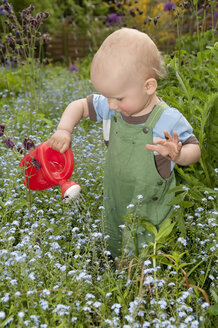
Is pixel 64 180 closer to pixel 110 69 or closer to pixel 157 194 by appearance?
pixel 157 194

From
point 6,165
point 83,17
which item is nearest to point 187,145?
point 6,165

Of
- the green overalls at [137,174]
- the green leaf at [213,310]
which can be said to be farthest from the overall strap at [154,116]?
the green leaf at [213,310]

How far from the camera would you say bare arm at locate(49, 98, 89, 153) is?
2.44 meters

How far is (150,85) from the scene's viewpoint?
2182mm

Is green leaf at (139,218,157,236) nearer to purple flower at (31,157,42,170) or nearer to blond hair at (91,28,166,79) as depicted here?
purple flower at (31,157,42,170)

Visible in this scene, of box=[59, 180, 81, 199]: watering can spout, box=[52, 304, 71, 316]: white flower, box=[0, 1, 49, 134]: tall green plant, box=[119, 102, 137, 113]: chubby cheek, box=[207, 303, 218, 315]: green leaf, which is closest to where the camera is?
box=[52, 304, 71, 316]: white flower

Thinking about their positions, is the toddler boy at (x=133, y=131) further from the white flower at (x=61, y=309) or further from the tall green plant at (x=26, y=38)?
the tall green plant at (x=26, y=38)

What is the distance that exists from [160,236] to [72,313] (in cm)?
64

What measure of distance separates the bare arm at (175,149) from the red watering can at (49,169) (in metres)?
0.55

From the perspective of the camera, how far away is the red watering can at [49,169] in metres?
2.44

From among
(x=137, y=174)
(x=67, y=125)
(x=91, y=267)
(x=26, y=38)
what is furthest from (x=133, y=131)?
(x=26, y=38)

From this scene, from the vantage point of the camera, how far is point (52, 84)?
22.0ft

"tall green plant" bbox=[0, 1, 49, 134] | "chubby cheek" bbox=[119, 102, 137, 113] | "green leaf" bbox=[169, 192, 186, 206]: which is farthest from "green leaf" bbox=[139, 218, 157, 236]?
"tall green plant" bbox=[0, 1, 49, 134]

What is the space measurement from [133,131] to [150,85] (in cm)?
29
